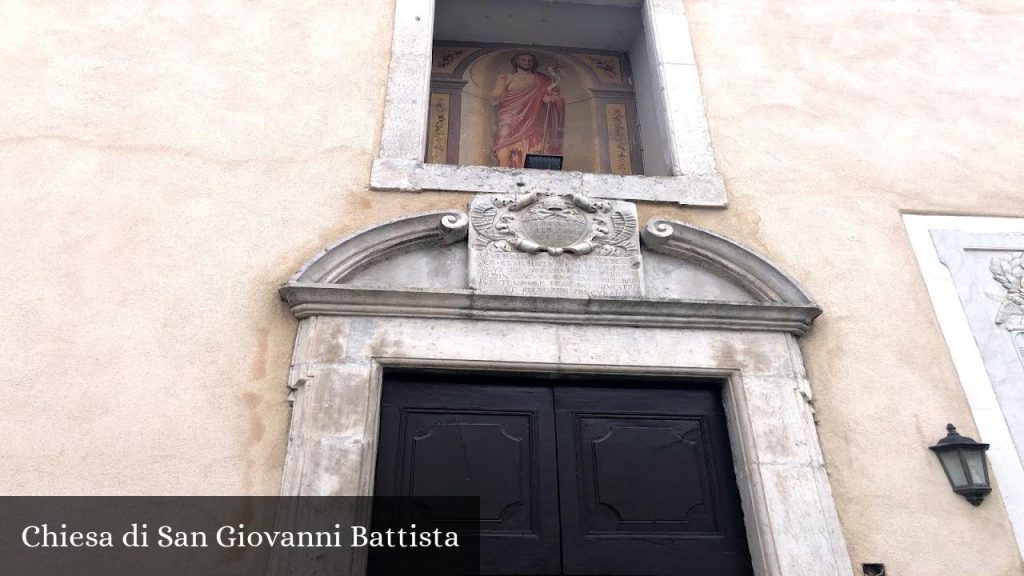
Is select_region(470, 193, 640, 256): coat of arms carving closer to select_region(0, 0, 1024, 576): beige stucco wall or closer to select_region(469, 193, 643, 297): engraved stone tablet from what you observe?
select_region(469, 193, 643, 297): engraved stone tablet

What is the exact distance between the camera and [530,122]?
514cm

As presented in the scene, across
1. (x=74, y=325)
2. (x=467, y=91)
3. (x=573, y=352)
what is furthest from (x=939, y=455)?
(x=74, y=325)

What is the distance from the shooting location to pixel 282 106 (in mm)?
4336

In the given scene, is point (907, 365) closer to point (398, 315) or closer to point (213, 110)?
point (398, 315)

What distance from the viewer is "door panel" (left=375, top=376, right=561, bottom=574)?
3.22m

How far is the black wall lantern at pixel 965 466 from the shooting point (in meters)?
3.38

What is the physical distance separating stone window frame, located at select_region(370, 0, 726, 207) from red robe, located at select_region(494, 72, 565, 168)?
70 cm

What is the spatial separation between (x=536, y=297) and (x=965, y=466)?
209cm

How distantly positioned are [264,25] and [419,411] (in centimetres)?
274

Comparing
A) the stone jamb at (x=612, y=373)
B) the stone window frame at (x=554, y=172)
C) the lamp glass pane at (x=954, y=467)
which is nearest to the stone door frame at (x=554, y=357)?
the stone jamb at (x=612, y=373)

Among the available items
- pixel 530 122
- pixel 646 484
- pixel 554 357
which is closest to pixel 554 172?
pixel 530 122

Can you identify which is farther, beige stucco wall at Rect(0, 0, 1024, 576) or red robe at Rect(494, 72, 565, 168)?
red robe at Rect(494, 72, 565, 168)

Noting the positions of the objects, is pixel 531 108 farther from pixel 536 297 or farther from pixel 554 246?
pixel 536 297

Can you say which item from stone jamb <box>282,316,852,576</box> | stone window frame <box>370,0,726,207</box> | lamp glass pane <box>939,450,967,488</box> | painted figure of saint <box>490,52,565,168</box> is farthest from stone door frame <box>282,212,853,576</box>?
painted figure of saint <box>490,52,565,168</box>
